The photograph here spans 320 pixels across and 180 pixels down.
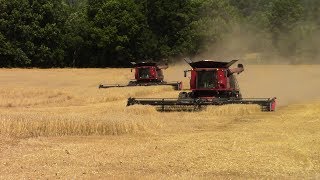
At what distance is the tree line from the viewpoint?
226 ft

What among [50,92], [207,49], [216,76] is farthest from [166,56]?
[216,76]

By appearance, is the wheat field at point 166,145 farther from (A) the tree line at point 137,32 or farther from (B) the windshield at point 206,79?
(A) the tree line at point 137,32

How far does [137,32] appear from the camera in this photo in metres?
73.9

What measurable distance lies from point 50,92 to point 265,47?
52.7 metres

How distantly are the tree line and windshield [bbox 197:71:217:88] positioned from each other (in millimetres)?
44290

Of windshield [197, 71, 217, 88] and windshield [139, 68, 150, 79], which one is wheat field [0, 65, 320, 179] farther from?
windshield [139, 68, 150, 79]

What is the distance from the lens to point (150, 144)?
14734 millimetres

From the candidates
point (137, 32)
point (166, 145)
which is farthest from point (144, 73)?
point (137, 32)

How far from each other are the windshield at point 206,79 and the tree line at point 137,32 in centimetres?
4429

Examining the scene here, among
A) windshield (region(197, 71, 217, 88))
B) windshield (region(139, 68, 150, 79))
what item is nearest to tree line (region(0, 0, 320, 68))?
windshield (region(139, 68, 150, 79))

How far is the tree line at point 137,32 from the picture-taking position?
69000mm

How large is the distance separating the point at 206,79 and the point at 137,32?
47942mm

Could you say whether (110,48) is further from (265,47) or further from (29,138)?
(29,138)

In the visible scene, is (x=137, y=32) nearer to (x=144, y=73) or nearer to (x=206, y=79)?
(x=144, y=73)
